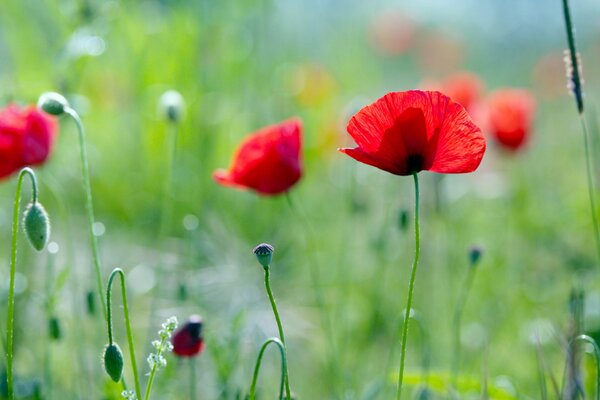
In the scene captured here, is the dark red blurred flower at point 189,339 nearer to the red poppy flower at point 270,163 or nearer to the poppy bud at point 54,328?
the poppy bud at point 54,328

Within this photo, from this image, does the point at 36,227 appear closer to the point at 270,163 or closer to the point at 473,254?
the point at 270,163

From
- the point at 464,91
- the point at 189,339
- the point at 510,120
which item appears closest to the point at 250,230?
the point at 464,91

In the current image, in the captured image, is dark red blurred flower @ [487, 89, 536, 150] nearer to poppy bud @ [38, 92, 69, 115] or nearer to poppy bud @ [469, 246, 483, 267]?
poppy bud @ [469, 246, 483, 267]

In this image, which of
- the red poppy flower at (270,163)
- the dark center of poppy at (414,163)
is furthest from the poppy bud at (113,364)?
the red poppy flower at (270,163)

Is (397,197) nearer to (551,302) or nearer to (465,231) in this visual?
(465,231)

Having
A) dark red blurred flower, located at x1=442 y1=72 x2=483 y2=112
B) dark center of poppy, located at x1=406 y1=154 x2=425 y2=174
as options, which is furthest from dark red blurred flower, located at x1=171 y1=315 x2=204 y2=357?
dark red blurred flower, located at x1=442 y1=72 x2=483 y2=112
